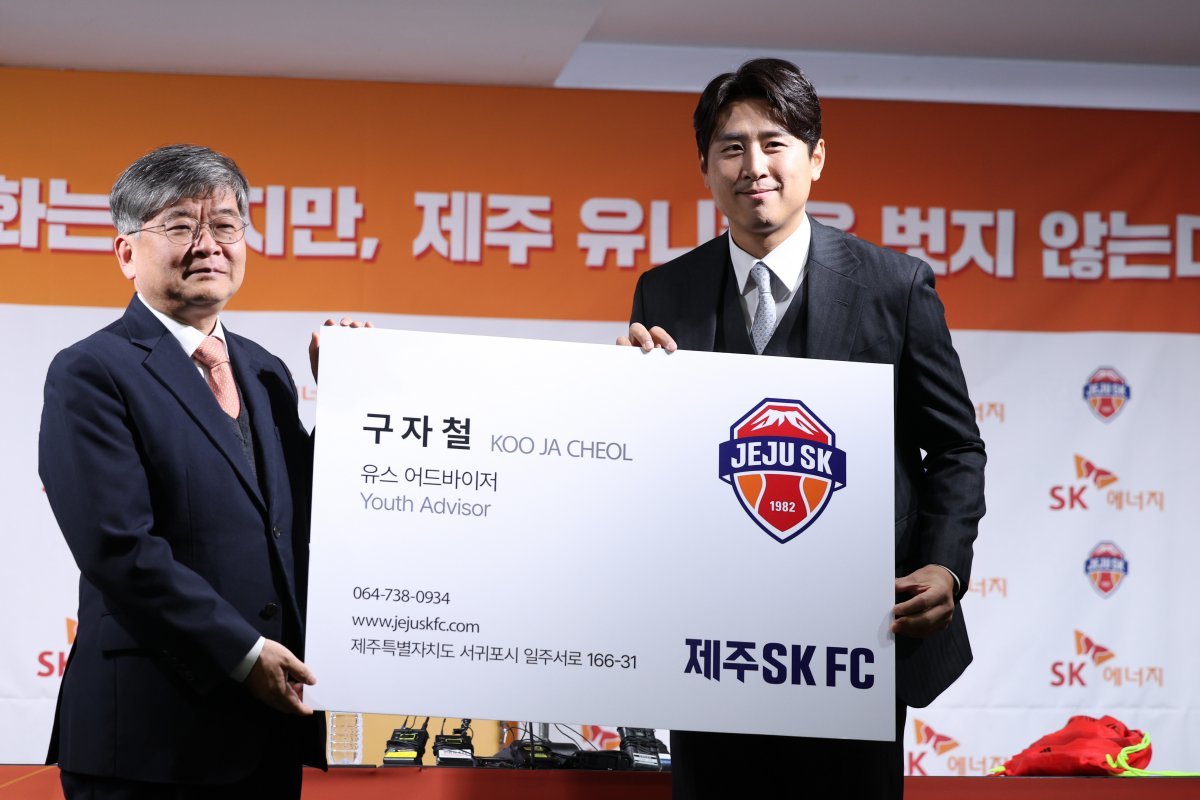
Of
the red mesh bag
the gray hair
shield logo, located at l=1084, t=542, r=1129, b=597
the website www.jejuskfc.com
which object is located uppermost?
the gray hair

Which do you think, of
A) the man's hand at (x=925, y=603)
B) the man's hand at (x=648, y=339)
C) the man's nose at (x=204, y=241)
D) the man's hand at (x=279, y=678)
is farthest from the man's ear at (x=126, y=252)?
the man's hand at (x=925, y=603)

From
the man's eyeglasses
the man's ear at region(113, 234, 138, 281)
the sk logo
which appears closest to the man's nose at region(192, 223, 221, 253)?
the man's eyeglasses

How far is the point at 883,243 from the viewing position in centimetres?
385

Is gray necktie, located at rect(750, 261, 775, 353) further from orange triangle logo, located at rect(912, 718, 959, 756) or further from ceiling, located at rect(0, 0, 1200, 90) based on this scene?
orange triangle logo, located at rect(912, 718, 959, 756)

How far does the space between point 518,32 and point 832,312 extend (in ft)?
6.75

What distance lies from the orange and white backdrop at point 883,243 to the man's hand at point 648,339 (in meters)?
1.97

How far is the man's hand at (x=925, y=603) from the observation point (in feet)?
5.36

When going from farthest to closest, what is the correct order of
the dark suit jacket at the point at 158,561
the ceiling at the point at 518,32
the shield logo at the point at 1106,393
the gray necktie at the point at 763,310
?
the shield logo at the point at 1106,393, the ceiling at the point at 518,32, the gray necktie at the point at 763,310, the dark suit jacket at the point at 158,561

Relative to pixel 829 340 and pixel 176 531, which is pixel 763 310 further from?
pixel 176 531

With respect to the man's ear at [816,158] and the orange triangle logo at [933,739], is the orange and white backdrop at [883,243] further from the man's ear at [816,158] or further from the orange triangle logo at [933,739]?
the man's ear at [816,158]

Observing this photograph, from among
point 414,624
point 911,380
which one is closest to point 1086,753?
point 911,380

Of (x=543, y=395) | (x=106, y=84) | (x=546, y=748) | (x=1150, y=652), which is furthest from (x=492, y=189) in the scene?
(x=1150, y=652)

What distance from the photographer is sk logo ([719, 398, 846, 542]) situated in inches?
65.9

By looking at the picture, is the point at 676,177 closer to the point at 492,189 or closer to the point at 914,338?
the point at 492,189
